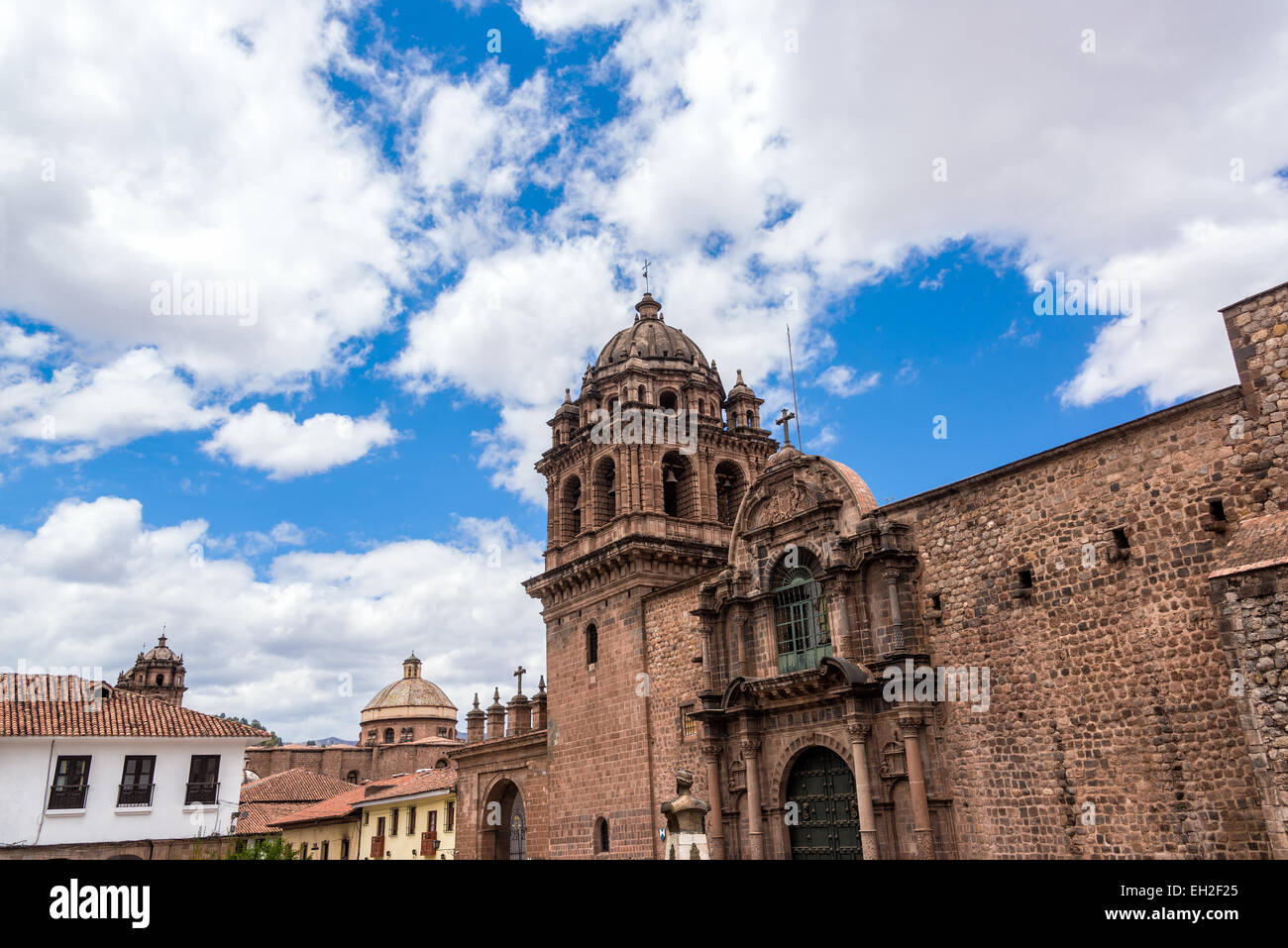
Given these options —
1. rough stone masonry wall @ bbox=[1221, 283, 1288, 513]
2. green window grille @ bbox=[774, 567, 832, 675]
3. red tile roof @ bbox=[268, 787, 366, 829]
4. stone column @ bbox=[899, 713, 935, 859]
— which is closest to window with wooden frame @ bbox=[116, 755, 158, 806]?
red tile roof @ bbox=[268, 787, 366, 829]

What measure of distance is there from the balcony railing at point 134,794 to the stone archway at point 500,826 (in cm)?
948

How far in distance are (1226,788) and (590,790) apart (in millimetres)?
15153

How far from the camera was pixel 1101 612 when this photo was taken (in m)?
13.4

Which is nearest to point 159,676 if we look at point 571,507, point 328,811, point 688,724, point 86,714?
point 328,811

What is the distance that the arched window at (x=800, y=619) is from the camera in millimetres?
18047

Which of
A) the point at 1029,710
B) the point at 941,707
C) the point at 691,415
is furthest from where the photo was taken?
the point at 691,415

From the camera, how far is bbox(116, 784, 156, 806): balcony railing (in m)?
24.8

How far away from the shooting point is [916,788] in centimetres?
1516

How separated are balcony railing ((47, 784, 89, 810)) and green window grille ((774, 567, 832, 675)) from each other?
63.5 feet

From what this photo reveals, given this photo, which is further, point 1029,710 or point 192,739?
point 192,739

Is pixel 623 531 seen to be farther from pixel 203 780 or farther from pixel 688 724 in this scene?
pixel 203 780

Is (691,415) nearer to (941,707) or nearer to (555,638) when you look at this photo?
(555,638)

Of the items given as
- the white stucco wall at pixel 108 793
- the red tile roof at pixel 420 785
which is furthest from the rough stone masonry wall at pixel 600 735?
the red tile roof at pixel 420 785
